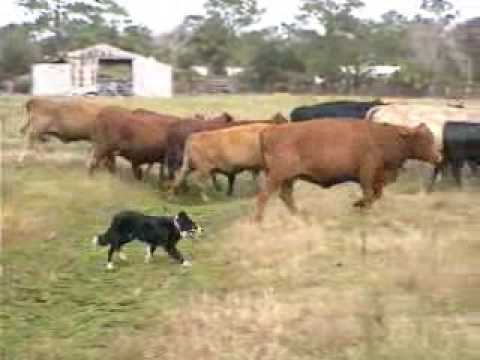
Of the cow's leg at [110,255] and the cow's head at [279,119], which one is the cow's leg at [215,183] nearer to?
the cow's head at [279,119]

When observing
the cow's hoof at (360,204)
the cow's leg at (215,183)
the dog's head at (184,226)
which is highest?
the dog's head at (184,226)

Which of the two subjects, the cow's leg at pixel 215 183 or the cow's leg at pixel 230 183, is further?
the cow's leg at pixel 215 183

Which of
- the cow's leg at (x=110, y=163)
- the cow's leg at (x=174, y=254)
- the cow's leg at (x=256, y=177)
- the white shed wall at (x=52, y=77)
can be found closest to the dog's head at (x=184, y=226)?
the cow's leg at (x=174, y=254)

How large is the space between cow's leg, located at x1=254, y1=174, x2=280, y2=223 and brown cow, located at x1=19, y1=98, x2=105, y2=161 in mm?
7297

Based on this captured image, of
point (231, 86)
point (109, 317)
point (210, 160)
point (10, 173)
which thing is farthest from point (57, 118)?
point (231, 86)

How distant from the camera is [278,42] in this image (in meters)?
67.4

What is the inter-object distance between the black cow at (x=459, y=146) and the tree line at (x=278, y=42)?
35025mm

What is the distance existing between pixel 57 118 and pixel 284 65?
138 feet

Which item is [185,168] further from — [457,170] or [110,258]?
[110,258]

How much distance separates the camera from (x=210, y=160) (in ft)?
53.0

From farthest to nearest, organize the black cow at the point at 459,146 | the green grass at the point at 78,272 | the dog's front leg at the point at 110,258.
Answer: the black cow at the point at 459,146 → the dog's front leg at the point at 110,258 → the green grass at the point at 78,272

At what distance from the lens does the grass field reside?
23.6 feet

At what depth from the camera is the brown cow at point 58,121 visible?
19.5 metres

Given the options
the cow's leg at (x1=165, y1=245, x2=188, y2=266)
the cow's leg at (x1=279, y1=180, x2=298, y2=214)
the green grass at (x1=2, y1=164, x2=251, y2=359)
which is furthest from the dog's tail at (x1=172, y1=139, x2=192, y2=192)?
the cow's leg at (x1=165, y1=245, x2=188, y2=266)
